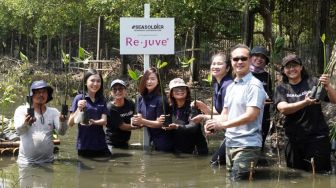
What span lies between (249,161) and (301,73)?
135 centimetres

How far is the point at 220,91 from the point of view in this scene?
7.17 metres

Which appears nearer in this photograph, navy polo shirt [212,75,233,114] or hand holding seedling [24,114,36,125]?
hand holding seedling [24,114,36,125]

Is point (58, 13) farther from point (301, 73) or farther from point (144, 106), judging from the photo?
point (301, 73)

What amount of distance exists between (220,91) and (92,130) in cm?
197

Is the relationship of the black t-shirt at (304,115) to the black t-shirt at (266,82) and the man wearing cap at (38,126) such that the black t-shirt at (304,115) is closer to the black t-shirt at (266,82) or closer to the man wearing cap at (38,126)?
the black t-shirt at (266,82)

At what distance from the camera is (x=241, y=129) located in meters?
6.10

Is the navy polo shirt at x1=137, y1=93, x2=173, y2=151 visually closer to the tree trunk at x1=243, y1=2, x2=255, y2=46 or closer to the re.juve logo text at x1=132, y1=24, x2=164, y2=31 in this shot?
the re.juve logo text at x1=132, y1=24, x2=164, y2=31

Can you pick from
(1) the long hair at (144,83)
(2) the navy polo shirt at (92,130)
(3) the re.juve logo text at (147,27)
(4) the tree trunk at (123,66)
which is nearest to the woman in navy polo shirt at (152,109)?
(1) the long hair at (144,83)

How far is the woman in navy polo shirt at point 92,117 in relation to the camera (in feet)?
25.1

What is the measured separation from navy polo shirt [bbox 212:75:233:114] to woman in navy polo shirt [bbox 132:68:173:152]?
104 centimetres

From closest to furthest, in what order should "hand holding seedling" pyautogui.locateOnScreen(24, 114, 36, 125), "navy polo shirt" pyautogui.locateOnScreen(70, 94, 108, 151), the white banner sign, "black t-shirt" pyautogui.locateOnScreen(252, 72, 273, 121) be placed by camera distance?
"hand holding seedling" pyautogui.locateOnScreen(24, 114, 36, 125), "black t-shirt" pyautogui.locateOnScreen(252, 72, 273, 121), "navy polo shirt" pyautogui.locateOnScreen(70, 94, 108, 151), the white banner sign

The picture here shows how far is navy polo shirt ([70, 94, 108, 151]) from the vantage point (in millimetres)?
7735

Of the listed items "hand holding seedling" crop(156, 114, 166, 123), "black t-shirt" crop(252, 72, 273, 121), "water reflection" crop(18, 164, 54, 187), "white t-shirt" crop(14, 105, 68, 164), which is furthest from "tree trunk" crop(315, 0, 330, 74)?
"water reflection" crop(18, 164, 54, 187)

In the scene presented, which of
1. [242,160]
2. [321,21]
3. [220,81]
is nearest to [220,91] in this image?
[220,81]
